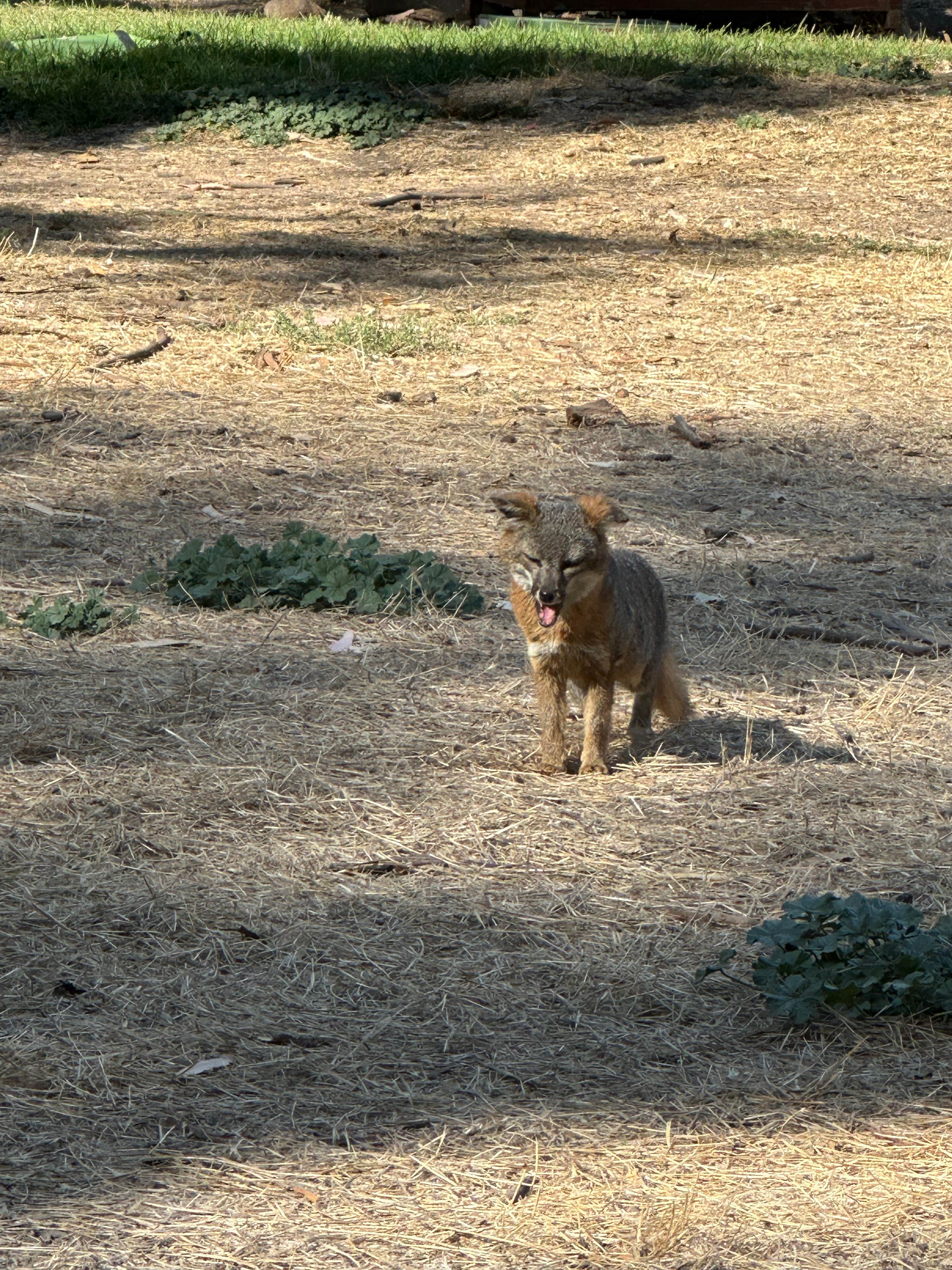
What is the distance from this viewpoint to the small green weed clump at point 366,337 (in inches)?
391

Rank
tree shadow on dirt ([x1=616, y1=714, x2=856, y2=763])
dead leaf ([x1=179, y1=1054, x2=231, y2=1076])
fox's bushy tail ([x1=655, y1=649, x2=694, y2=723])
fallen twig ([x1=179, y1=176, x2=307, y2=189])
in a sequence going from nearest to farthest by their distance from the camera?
1. dead leaf ([x1=179, y1=1054, x2=231, y2=1076])
2. tree shadow on dirt ([x1=616, y1=714, x2=856, y2=763])
3. fox's bushy tail ([x1=655, y1=649, x2=694, y2=723])
4. fallen twig ([x1=179, y1=176, x2=307, y2=189])

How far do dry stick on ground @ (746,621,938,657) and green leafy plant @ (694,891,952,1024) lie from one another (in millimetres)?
2456

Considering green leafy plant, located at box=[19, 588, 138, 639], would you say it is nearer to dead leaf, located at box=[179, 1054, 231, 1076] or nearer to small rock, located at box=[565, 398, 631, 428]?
dead leaf, located at box=[179, 1054, 231, 1076]

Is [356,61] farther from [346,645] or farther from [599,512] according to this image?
[599,512]

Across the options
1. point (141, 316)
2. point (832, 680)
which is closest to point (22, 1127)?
point (832, 680)

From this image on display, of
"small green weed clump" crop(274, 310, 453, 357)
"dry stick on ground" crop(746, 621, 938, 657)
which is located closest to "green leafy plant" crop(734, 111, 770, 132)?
"small green weed clump" crop(274, 310, 453, 357)

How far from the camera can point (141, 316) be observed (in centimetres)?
1035

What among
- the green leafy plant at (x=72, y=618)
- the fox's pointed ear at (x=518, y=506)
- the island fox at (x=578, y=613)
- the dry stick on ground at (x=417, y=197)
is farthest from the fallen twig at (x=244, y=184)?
the fox's pointed ear at (x=518, y=506)

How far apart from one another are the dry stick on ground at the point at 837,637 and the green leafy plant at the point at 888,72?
39.0ft

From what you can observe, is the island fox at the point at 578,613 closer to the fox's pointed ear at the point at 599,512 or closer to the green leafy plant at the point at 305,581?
the fox's pointed ear at the point at 599,512

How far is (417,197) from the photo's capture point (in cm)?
1345

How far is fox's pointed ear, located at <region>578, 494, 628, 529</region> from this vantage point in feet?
15.9

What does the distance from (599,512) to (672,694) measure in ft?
2.94

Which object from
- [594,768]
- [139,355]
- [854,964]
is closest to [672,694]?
[594,768]
